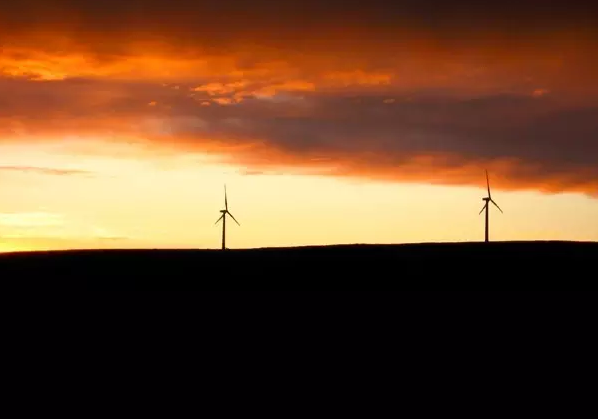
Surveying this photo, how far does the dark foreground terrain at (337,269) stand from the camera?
53.4 meters

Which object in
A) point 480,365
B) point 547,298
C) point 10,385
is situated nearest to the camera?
point 10,385

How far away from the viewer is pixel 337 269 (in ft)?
208

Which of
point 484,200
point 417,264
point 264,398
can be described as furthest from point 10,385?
point 484,200

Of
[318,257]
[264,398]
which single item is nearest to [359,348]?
[264,398]

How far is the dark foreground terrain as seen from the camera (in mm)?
53438

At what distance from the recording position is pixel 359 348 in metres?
34.9

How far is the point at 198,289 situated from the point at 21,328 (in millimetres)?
14341

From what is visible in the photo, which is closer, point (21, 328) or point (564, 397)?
point (564, 397)

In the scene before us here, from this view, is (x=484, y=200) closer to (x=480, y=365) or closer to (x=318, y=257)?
(x=318, y=257)

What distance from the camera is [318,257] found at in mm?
74125

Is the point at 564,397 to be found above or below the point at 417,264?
below

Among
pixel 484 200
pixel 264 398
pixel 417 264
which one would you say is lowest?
pixel 264 398

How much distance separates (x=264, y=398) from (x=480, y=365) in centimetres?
843

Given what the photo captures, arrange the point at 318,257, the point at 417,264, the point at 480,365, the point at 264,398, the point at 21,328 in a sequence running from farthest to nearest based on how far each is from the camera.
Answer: the point at 318,257
the point at 417,264
the point at 21,328
the point at 480,365
the point at 264,398
